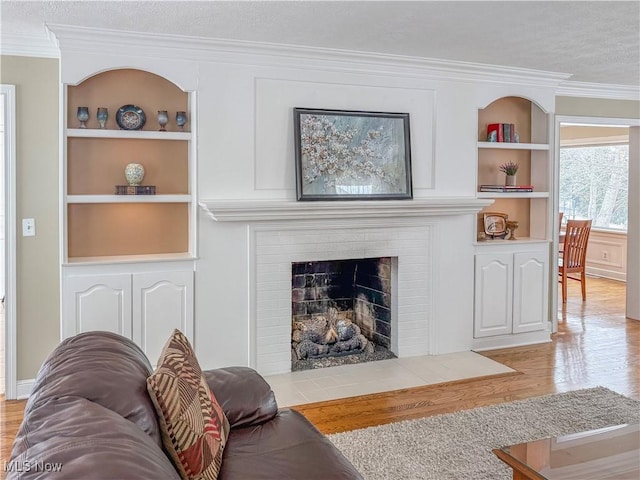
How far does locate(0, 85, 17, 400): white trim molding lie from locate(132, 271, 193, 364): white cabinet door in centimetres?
79

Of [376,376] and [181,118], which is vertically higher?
[181,118]

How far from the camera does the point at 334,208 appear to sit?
4.18m

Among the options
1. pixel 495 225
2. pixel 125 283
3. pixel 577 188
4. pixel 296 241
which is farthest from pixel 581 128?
pixel 125 283

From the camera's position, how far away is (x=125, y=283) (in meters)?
3.85

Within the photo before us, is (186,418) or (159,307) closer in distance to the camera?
(186,418)

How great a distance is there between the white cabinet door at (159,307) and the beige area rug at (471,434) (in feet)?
4.62

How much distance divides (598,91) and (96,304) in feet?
15.8

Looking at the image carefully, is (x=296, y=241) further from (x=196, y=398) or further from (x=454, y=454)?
(x=196, y=398)

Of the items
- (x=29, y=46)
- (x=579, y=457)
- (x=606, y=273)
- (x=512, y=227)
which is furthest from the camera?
(x=606, y=273)

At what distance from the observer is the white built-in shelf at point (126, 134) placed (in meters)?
3.71

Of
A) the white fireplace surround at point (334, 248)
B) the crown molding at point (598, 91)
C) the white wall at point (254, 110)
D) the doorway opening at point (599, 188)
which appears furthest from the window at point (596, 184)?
the white fireplace surround at point (334, 248)

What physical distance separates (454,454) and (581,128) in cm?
731

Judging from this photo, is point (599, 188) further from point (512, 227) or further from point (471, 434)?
point (471, 434)

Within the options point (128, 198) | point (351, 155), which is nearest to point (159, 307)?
point (128, 198)
